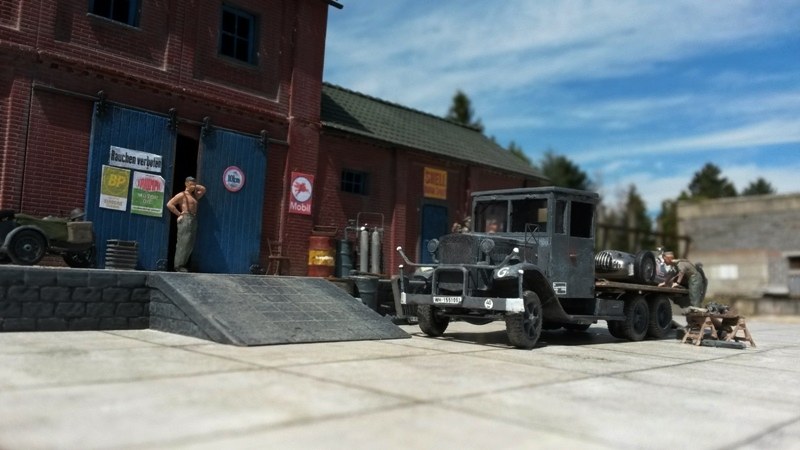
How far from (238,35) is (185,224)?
4.35 m

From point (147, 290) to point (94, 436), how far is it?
6115 millimetres

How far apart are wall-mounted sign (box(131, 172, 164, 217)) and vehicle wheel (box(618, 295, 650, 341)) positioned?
8.80 m

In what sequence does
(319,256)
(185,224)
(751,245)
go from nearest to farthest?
1. (185,224)
2. (319,256)
3. (751,245)

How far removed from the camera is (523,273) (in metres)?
9.50

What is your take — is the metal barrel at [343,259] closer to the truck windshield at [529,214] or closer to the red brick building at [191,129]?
the red brick building at [191,129]

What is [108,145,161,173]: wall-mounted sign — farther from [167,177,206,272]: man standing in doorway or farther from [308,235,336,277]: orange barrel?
[308,235,336,277]: orange barrel

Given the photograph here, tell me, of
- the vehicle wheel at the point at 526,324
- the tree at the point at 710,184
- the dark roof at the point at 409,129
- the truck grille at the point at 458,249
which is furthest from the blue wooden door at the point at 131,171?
the tree at the point at 710,184

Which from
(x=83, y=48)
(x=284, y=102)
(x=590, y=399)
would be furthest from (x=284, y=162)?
(x=590, y=399)

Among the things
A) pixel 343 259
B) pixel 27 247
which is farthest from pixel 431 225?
pixel 27 247

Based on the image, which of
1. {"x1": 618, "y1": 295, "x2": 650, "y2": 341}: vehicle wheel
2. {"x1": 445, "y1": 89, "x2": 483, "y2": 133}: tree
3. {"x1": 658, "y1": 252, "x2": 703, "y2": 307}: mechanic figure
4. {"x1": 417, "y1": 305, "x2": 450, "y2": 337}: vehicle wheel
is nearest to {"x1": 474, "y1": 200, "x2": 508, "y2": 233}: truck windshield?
{"x1": 417, "y1": 305, "x2": 450, "y2": 337}: vehicle wheel

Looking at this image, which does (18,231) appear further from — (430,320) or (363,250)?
(363,250)

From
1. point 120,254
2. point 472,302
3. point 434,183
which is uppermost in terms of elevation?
point 434,183

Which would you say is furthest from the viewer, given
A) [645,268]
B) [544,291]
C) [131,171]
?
[645,268]

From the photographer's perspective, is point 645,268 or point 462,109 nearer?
point 645,268
